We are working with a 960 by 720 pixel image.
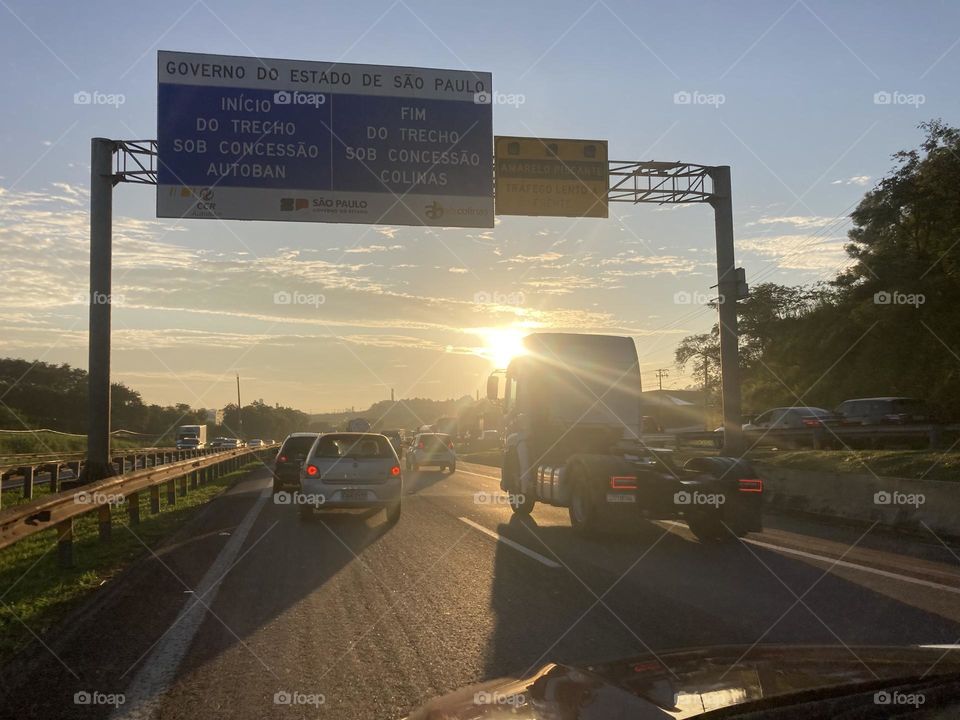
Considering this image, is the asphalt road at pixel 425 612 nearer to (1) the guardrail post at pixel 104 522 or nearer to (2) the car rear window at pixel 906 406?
(1) the guardrail post at pixel 104 522

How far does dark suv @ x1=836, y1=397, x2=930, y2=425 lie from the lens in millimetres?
28734

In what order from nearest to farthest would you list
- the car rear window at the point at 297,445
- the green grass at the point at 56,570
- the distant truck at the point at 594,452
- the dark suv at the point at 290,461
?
the green grass at the point at 56,570
the distant truck at the point at 594,452
the dark suv at the point at 290,461
the car rear window at the point at 297,445

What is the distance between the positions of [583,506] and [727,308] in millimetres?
8554

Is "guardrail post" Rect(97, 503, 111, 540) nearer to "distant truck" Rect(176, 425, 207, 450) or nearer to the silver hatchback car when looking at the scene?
the silver hatchback car

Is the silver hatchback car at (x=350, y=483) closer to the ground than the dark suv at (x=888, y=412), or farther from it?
closer to the ground

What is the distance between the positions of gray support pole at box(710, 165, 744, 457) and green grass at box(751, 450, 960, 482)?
153cm

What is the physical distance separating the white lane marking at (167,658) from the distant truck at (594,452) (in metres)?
5.69

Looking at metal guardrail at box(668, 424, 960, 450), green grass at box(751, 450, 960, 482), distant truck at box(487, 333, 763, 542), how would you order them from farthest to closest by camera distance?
metal guardrail at box(668, 424, 960, 450) → green grass at box(751, 450, 960, 482) → distant truck at box(487, 333, 763, 542)

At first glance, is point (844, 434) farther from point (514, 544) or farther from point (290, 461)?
point (514, 544)

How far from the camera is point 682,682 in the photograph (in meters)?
2.95

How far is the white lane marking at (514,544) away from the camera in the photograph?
10002mm

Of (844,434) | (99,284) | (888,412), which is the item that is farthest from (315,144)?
(888,412)

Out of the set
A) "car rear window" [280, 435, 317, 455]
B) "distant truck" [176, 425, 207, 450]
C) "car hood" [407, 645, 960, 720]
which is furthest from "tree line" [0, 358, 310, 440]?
"car hood" [407, 645, 960, 720]

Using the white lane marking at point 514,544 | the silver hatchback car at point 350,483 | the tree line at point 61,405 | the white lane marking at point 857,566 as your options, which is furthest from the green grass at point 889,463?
the tree line at point 61,405
